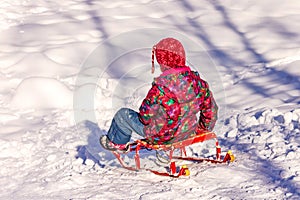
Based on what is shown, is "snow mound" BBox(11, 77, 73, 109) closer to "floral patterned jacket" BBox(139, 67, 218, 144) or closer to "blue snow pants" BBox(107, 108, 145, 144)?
"blue snow pants" BBox(107, 108, 145, 144)

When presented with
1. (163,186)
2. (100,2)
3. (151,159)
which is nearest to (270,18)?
(100,2)

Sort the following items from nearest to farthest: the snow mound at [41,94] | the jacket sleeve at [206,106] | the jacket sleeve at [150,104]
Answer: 1. the jacket sleeve at [150,104]
2. the jacket sleeve at [206,106]
3. the snow mound at [41,94]

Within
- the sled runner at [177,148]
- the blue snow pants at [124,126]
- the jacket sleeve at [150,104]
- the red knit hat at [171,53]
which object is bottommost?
the sled runner at [177,148]

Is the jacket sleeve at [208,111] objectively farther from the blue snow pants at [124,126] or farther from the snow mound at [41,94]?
the snow mound at [41,94]

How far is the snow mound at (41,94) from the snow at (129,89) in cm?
1

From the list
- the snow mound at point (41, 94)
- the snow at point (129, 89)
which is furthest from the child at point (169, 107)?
the snow mound at point (41, 94)

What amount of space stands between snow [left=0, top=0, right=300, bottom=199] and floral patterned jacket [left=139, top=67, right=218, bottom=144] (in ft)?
1.10

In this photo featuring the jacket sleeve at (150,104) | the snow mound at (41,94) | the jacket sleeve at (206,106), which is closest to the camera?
the jacket sleeve at (150,104)

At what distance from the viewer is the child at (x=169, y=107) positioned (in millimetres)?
3670

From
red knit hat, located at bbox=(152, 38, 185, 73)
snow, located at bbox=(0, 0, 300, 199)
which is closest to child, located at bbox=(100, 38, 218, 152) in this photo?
red knit hat, located at bbox=(152, 38, 185, 73)

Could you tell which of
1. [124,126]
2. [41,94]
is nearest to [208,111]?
[124,126]

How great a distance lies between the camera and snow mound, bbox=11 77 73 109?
18.2 feet

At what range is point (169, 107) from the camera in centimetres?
369

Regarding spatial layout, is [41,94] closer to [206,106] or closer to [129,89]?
[129,89]
